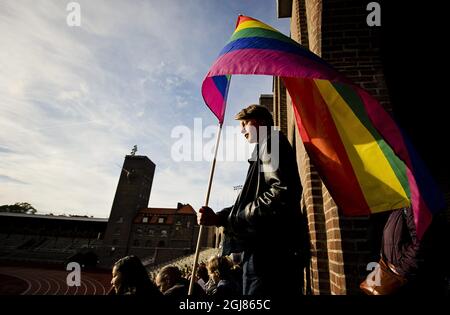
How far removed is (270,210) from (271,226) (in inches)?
5.3

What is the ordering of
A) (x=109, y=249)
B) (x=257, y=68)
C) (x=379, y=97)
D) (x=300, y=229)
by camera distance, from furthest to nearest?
(x=109, y=249)
(x=379, y=97)
(x=257, y=68)
(x=300, y=229)

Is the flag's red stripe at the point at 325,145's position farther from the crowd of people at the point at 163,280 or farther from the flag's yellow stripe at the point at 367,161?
the crowd of people at the point at 163,280

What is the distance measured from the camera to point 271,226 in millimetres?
1602

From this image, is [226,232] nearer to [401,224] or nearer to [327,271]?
[401,224]

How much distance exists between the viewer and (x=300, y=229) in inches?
66.8

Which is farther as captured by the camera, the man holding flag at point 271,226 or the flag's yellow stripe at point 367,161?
the flag's yellow stripe at point 367,161

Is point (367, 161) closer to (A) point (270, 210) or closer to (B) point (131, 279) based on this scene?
(A) point (270, 210)

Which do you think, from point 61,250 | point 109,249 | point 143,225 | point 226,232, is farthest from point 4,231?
point 226,232

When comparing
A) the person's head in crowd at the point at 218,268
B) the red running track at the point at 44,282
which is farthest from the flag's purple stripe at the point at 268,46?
the red running track at the point at 44,282

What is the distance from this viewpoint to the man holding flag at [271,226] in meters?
1.59

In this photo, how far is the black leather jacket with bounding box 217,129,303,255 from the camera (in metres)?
1.58

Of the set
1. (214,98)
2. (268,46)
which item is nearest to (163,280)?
(214,98)

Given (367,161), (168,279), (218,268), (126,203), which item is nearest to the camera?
(367,161)
